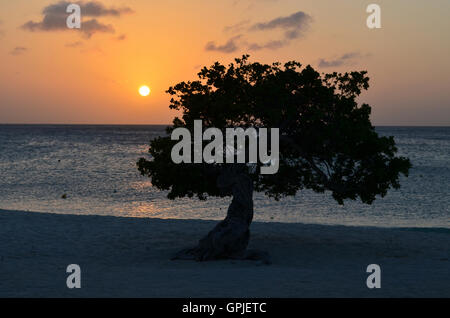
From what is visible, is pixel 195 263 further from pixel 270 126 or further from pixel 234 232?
pixel 270 126

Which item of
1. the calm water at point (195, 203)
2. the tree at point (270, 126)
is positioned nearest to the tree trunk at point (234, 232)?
the tree at point (270, 126)

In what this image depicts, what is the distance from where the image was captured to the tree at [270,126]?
1912cm

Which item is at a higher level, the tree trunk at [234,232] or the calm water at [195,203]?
the tree trunk at [234,232]

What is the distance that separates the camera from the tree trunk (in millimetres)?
19469

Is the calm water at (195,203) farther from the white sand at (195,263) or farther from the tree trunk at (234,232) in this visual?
the tree trunk at (234,232)

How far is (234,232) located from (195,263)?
186cm

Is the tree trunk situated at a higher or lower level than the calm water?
higher

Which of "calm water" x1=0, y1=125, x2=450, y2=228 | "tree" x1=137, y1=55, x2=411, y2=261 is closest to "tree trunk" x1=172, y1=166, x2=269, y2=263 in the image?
"tree" x1=137, y1=55, x2=411, y2=261

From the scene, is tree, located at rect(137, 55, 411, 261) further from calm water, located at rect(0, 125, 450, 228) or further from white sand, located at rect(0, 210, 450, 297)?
calm water, located at rect(0, 125, 450, 228)

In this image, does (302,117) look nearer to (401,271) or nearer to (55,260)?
(401,271)

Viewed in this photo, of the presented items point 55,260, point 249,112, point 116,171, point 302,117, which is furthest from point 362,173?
point 116,171

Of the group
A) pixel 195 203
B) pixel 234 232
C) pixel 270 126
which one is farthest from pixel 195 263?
pixel 195 203

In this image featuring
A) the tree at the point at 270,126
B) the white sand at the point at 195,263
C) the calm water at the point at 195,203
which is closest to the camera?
the white sand at the point at 195,263

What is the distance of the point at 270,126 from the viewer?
776 inches
